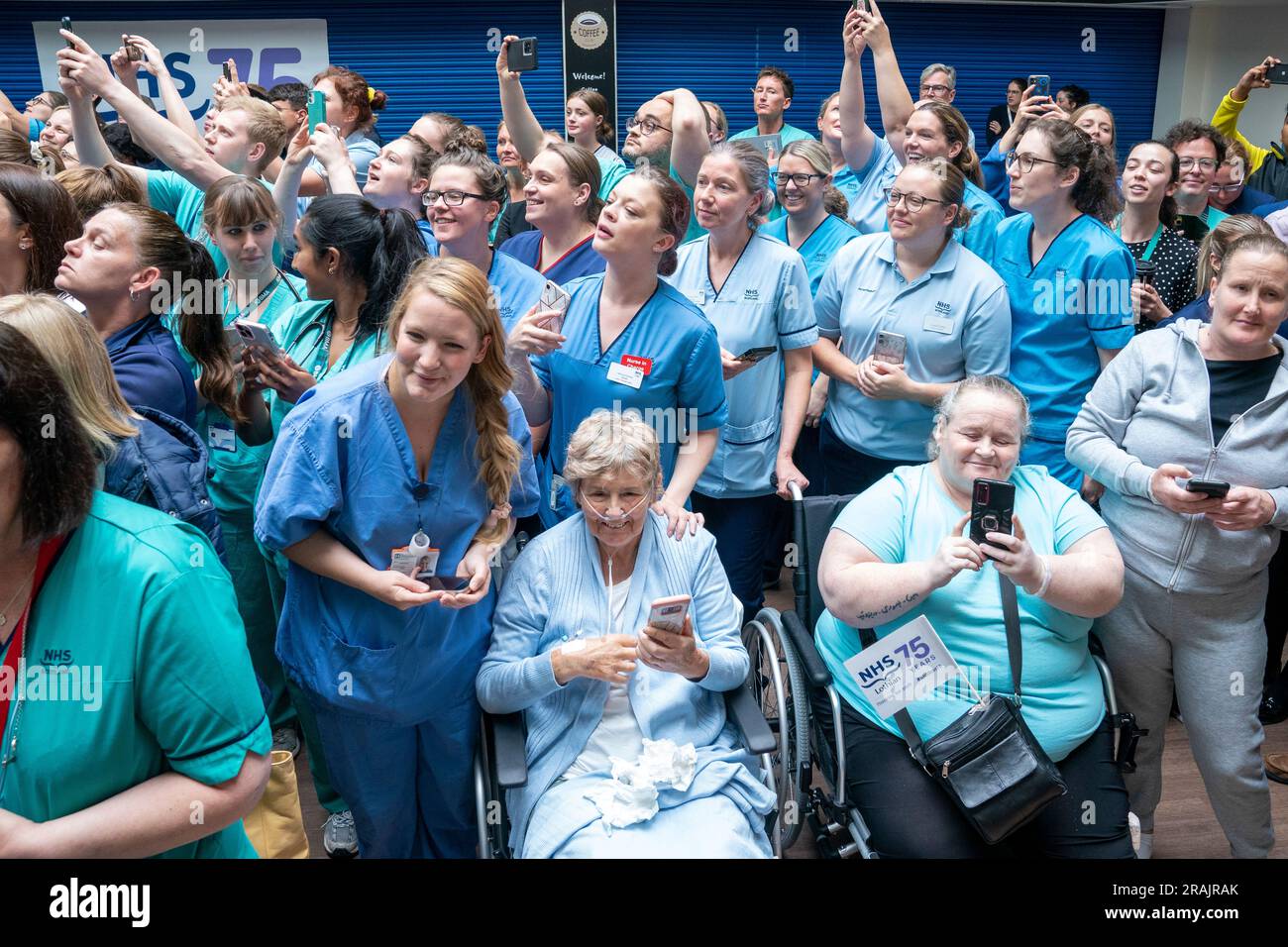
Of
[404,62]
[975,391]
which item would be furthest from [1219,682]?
[404,62]

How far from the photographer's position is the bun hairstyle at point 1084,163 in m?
3.74

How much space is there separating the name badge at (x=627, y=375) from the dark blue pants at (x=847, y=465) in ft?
3.04

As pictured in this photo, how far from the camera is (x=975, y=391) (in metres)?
2.80

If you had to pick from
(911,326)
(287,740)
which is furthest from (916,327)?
(287,740)

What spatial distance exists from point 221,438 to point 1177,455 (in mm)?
2725

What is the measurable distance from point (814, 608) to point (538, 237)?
177 cm

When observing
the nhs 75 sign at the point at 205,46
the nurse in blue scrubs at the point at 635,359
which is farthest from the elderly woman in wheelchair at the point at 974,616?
the nhs 75 sign at the point at 205,46

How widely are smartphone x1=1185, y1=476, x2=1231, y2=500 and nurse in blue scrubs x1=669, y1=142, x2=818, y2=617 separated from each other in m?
1.24

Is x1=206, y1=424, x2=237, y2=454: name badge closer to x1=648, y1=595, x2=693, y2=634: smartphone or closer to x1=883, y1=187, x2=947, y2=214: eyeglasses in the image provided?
x1=648, y1=595, x2=693, y2=634: smartphone

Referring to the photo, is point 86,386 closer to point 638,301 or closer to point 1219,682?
point 638,301

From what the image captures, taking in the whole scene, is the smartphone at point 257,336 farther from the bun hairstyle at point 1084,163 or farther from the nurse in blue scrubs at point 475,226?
the bun hairstyle at point 1084,163

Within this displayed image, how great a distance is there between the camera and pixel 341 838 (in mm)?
3068

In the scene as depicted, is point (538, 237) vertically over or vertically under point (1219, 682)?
over

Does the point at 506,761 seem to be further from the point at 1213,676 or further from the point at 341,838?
the point at 1213,676
